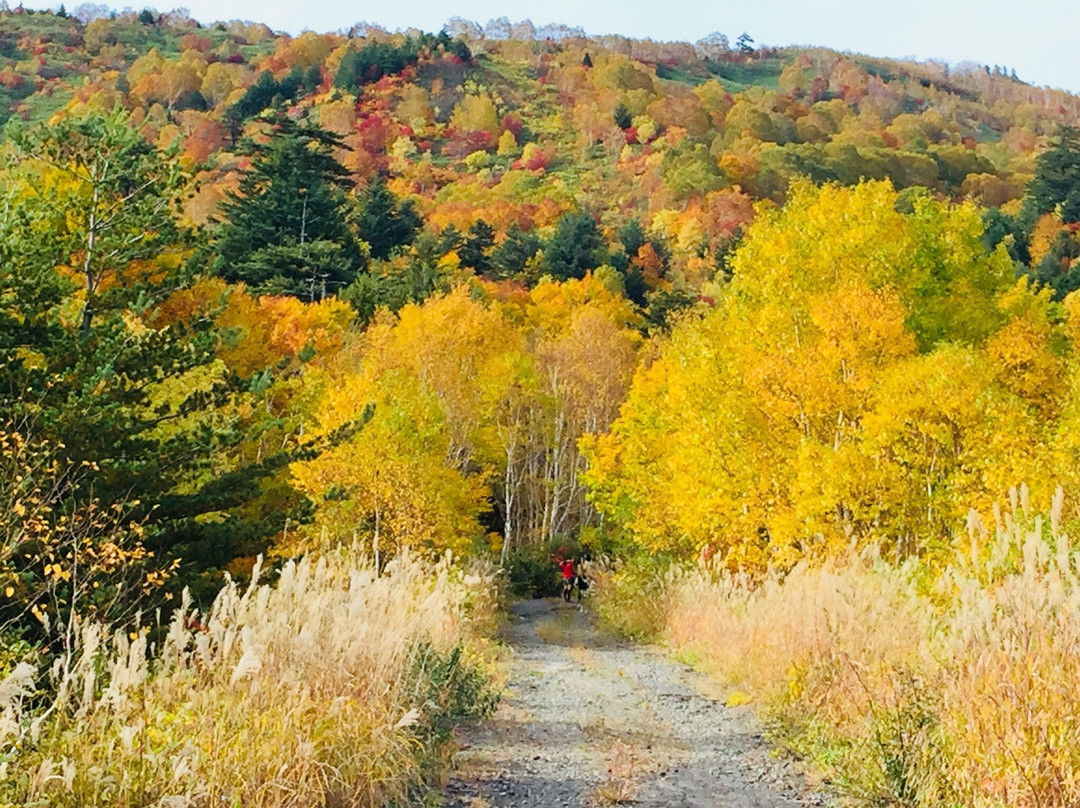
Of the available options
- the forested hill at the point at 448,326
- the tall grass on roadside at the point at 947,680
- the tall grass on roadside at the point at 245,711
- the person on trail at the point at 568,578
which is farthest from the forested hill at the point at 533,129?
the tall grass on roadside at the point at 245,711

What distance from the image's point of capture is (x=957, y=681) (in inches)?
217

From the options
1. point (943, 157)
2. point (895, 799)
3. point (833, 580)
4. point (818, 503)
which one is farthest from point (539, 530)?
point (943, 157)

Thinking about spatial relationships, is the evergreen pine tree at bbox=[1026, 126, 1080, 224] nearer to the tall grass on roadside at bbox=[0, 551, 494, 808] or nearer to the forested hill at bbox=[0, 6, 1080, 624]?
the forested hill at bbox=[0, 6, 1080, 624]

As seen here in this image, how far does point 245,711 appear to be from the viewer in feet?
15.8

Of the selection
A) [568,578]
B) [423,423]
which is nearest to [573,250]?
[568,578]

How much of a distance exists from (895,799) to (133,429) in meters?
9.35

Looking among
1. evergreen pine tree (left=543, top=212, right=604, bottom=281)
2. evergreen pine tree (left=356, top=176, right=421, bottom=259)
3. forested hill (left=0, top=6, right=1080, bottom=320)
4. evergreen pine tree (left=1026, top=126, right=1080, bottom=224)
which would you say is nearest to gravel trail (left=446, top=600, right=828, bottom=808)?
forested hill (left=0, top=6, right=1080, bottom=320)

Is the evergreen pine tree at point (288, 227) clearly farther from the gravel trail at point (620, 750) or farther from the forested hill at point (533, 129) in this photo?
the gravel trail at point (620, 750)

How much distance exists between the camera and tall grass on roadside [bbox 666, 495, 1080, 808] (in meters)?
4.85

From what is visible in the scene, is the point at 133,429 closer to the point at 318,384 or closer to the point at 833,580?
the point at 833,580

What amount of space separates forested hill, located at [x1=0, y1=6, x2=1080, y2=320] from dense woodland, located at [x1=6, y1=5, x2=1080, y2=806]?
1223 mm

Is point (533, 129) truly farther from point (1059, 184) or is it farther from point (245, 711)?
point (245, 711)

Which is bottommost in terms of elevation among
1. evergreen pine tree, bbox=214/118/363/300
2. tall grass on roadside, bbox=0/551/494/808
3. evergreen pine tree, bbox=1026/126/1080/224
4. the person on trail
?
the person on trail

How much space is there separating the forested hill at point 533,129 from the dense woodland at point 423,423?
1223mm
